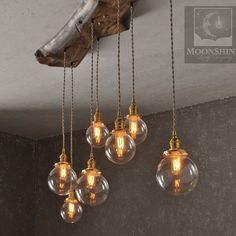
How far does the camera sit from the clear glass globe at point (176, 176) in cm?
302

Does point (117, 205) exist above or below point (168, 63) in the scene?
below

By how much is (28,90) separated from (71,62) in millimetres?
1109

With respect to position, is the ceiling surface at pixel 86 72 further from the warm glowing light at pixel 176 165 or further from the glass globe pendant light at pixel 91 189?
the warm glowing light at pixel 176 165

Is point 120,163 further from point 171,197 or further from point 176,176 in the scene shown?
point 171,197

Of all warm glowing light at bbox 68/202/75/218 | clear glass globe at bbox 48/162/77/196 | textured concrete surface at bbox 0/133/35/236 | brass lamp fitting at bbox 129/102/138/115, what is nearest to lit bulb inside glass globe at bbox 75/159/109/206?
clear glass globe at bbox 48/162/77/196

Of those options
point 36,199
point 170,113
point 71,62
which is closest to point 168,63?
point 71,62

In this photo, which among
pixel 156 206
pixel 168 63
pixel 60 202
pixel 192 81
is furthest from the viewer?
pixel 60 202

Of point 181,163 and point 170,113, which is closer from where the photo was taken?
point 181,163

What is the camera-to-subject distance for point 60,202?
7594 millimetres

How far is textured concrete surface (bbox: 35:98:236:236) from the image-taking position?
5.92m

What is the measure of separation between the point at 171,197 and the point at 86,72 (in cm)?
192

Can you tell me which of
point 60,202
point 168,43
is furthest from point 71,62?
point 60,202

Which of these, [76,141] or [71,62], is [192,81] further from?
[76,141]

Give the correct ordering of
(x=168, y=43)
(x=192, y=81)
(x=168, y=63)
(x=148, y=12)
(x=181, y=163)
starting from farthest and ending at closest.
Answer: (x=192, y=81) → (x=168, y=63) → (x=168, y=43) → (x=148, y=12) → (x=181, y=163)
